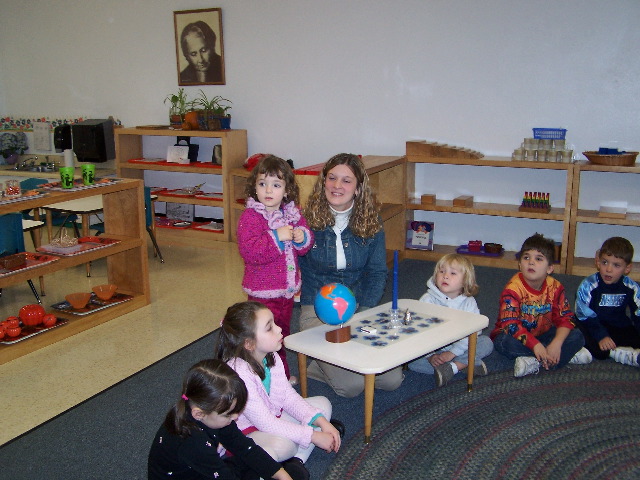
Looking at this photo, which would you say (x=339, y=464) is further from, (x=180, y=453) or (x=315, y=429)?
(x=180, y=453)

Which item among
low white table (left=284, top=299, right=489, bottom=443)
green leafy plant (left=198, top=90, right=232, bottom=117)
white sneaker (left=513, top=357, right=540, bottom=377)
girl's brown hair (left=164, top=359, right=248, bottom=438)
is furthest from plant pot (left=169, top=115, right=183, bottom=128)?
girl's brown hair (left=164, top=359, right=248, bottom=438)

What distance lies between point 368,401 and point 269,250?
860 millimetres

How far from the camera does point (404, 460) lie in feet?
8.77

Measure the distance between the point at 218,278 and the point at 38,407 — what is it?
2263 millimetres

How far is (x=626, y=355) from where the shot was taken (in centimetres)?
355

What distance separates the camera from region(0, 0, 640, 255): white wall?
209 inches

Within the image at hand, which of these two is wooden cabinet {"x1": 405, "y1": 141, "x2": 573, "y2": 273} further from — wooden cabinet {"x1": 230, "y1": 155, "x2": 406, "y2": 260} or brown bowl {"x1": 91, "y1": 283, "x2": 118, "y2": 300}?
brown bowl {"x1": 91, "y1": 283, "x2": 118, "y2": 300}

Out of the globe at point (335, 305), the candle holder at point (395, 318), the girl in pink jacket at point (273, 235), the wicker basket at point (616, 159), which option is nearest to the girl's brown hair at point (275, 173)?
the girl in pink jacket at point (273, 235)

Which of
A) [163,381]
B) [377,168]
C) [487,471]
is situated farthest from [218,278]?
[487,471]

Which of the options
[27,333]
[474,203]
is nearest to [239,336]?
[27,333]

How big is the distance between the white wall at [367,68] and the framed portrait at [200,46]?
0.10 m

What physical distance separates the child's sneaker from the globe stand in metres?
0.74

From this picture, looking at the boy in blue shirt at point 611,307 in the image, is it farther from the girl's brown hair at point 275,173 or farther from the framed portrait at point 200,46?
the framed portrait at point 200,46

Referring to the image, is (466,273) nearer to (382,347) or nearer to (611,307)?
(382,347)
